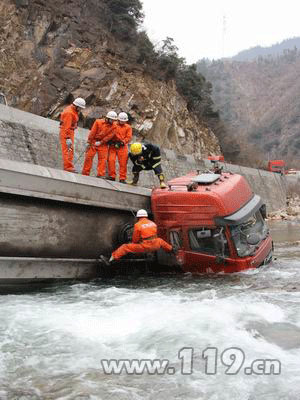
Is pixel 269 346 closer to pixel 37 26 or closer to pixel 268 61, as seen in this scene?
pixel 37 26

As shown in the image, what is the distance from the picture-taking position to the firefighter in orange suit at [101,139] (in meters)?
7.29

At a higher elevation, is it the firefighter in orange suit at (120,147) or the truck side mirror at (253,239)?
the firefighter in orange suit at (120,147)

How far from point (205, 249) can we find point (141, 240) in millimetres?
999

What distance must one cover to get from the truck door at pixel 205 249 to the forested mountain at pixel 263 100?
56898mm

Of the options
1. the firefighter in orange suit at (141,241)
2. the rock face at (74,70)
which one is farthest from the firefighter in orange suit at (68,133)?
the rock face at (74,70)

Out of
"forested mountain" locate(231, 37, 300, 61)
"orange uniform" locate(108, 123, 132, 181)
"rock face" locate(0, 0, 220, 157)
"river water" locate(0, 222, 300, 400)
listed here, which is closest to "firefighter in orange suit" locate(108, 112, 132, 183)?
"orange uniform" locate(108, 123, 132, 181)

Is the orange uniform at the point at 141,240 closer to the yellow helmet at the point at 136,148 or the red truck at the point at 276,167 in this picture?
the yellow helmet at the point at 136,148

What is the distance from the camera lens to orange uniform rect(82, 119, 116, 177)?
23.9 feet

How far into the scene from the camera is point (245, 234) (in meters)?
6.53

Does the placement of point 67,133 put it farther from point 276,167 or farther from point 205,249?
point 276,167

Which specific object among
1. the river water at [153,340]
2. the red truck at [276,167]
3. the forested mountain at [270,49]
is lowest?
the river water at [153,340]

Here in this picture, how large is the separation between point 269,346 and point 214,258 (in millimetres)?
2651

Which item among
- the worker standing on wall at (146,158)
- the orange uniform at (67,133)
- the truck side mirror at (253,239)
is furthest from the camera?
the worker standing on wall at (146,158)

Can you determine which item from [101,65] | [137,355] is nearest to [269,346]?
[137,355]
